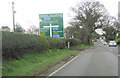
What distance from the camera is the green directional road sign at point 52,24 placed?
989 inches

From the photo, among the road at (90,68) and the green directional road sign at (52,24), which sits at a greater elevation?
the green directional road sign at (52,24)

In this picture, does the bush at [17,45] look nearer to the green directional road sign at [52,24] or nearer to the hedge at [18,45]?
the hedge at [18,45]

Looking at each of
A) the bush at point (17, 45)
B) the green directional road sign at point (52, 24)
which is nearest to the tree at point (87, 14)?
the green directional road sign at point (52, 24)

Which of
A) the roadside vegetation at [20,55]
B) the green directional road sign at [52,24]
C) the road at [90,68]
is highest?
the green directional road sign at [52,24]

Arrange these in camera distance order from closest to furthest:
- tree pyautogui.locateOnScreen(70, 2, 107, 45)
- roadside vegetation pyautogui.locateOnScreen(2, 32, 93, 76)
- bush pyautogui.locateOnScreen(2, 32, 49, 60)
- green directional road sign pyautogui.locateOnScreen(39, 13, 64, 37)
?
roadside vegetation pyautogui.locateOnScreen(2, 32, 93, 76)
bush pyautogui.locateOnScreen(2, 32, 49, 60)
green directional road sign pyautogui.locateOnScreen(39, 13, 64, 37)
tree pyautogui.locateOnScreen(70, 2, 107, 45)

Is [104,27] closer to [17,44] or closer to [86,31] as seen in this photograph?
[86,31]

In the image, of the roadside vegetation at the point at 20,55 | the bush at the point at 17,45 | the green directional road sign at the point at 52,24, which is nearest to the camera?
the roadside vegetation at the point at 20,55

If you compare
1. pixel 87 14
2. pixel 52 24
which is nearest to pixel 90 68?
pixel 52 24

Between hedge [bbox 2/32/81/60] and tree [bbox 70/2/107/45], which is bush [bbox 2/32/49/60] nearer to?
hedge [bbox 2/32/81/60]

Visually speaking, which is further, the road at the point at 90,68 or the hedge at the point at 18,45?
the hedge at the point at 18,45

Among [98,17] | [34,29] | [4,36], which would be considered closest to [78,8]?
[98,17]

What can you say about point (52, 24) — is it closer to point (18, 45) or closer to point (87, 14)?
point (18, 45)

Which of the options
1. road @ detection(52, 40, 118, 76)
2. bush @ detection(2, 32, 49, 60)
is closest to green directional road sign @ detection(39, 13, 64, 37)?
bush @ detection(2, 32, 49, 60)

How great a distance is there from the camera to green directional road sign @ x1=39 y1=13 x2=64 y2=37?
25109mm
